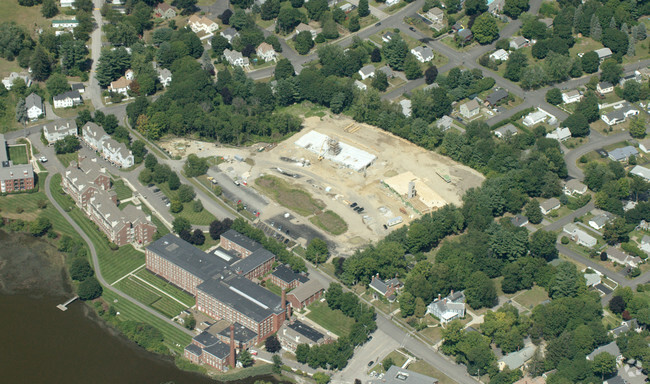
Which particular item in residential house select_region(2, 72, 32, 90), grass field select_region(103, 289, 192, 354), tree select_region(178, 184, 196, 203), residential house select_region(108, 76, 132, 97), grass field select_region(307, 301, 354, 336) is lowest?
grass field select_region(307, 301, 354, 336)

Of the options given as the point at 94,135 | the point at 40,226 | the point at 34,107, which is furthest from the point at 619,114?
the point at 34,107

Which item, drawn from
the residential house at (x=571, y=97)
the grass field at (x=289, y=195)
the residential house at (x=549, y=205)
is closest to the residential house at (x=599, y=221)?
the residential house at (x=549, y=205)

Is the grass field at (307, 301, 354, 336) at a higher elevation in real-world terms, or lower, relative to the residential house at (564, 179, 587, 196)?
lower

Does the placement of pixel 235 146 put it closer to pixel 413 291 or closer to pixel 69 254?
pixel 69 254

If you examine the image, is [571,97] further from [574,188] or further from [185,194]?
[185,194]

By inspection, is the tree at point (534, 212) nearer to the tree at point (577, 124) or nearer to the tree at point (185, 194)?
the tree at point (577, 124)

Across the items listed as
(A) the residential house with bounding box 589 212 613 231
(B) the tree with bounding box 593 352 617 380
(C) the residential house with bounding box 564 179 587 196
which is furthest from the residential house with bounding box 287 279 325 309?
(C) the residential house with bounding box 564 179 587 196

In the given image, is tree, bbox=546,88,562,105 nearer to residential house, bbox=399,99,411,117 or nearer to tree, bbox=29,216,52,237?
residential house, bbox=399,99,411,117
